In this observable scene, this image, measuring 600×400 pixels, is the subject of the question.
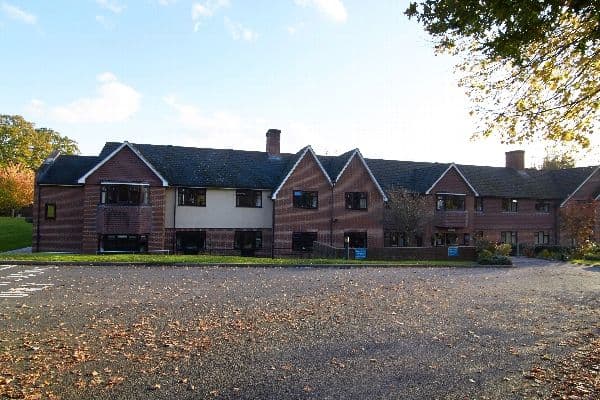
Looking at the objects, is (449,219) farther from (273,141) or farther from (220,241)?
(220,241)

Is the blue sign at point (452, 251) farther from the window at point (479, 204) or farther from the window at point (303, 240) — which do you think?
the window at point (479, 204)

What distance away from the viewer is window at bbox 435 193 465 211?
3492 centimetres

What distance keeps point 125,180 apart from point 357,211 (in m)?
15.9

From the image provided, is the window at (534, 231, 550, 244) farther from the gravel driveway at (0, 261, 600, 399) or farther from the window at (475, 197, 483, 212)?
the gravel driveway at (0, 261, 600, 399)

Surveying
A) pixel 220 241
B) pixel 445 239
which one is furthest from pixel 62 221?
pixel 445 239

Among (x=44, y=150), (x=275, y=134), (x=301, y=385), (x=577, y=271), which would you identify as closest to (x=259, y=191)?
(x=275, y=134)

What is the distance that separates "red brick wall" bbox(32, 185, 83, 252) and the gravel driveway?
41.9 feet

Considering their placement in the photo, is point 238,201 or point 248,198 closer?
point 238,201

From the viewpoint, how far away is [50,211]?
28297 mm

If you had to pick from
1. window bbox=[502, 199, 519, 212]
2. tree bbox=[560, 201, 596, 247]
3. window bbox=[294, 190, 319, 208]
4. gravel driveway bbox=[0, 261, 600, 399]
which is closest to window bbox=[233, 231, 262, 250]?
window bbox=[294, 190, 319, 208]

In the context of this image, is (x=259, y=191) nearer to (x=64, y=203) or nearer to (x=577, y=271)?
(x=64, y=203)

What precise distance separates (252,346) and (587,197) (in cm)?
4360

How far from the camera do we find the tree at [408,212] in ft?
99.9

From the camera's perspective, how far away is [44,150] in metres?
72.8
